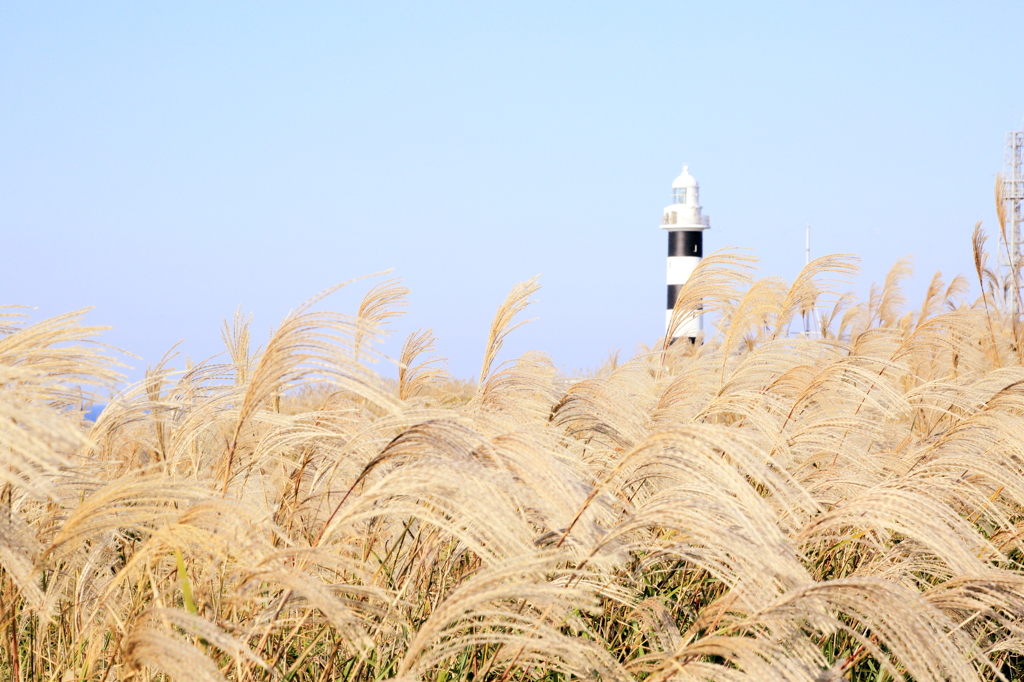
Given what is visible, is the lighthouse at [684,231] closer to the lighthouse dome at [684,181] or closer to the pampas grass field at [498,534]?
Answer: the lighthouse dome at [684,181]

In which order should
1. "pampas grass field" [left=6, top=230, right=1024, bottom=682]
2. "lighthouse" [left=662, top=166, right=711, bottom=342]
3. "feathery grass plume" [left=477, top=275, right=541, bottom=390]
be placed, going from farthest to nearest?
"lighthouse" [left=662, top=166, right=711, bottom=342] → "feathery grass plume" [left=477, top=275, right=541, bottom=390] → "pampas grass field" [left=6, top=230, right=1024, bottom=682]

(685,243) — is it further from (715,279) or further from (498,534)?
(498,534)

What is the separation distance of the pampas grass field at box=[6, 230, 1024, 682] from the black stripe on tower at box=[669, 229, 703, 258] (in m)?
21.1

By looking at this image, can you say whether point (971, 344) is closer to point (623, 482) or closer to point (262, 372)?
point (623, 482)

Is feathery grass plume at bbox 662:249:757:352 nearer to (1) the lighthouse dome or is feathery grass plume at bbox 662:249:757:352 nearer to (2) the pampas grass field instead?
(2) the pampas grass field

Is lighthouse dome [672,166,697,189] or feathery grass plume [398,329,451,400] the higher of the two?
lighthouse dome [672,166,697,189]

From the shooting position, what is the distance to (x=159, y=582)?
2504mm

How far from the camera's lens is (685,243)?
80.6 ft

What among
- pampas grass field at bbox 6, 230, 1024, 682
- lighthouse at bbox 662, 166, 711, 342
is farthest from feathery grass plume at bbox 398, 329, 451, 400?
lighthouse at bbox 662, 166, 711, 342

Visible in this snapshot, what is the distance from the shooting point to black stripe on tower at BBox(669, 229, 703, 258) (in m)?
24.5

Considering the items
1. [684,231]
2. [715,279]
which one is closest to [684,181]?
[684,231]

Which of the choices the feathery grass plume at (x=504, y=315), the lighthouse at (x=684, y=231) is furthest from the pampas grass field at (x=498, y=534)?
the lighthouse at (x=684, y=231)

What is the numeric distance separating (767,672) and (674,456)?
510mm

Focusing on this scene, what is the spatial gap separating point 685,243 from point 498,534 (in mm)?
23576
